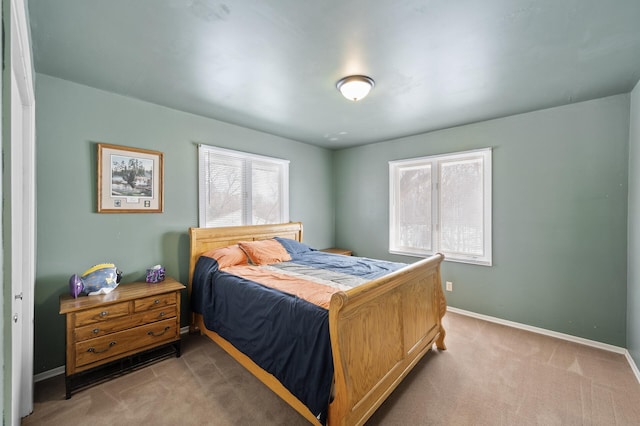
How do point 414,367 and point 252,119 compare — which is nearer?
point 414,367

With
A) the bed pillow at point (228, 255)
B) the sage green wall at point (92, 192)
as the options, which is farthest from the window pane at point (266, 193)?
the bed pillow at point (228, 255)

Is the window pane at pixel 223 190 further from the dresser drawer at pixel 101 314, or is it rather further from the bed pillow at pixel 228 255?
the dresser drawer at pixel 101 314

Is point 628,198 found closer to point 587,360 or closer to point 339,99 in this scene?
point 587,360

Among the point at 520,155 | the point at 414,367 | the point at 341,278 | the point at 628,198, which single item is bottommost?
the point at 414,367

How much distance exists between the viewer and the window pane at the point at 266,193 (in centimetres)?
387

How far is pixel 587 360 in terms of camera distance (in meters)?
2.55

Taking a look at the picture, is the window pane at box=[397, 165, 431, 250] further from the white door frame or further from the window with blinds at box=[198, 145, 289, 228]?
the white door frame

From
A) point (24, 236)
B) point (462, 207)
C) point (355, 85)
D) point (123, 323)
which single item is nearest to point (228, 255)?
point (123, 323)

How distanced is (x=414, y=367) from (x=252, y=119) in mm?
3154

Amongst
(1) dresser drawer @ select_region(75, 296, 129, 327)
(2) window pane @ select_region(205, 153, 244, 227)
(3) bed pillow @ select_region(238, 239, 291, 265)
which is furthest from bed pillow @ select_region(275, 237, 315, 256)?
(1) dresser drawer @ select_region(75, 296, 129, 327)

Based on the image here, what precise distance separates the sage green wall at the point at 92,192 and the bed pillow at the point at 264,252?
27.1 inches

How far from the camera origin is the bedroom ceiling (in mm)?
1547

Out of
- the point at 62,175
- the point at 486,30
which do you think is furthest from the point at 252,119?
the point at 486,30

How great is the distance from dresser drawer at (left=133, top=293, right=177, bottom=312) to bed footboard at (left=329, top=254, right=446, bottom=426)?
70.2 inches
